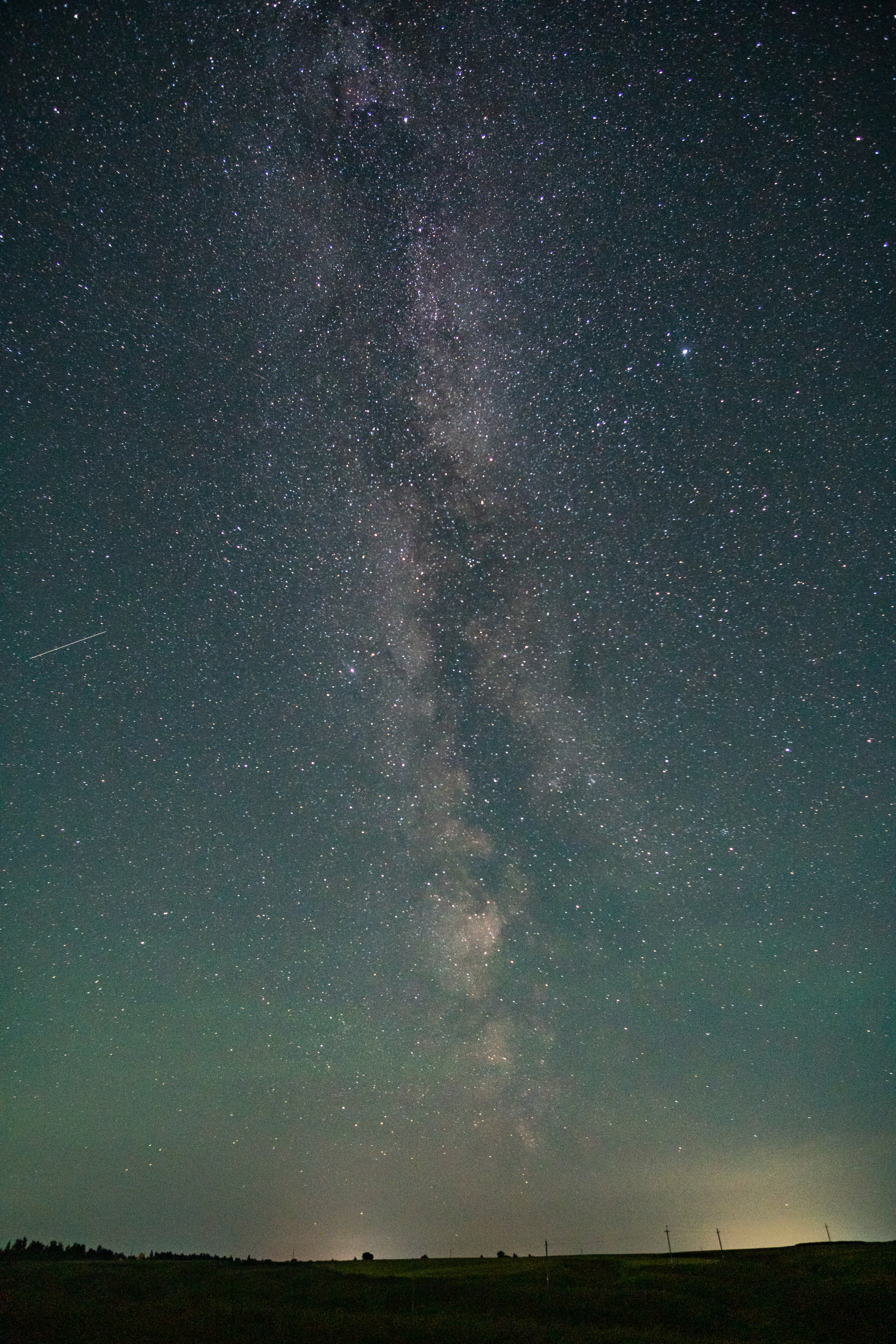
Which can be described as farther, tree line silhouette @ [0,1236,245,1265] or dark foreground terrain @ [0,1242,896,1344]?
tree line silhouette @ [0,1236,245,1265]

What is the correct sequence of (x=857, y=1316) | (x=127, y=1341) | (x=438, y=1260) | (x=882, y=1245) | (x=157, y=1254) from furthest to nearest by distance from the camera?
(x=157, y=1254)
(x=438, y=1260)
(x=882, y=1245)
(x=857, y=1316)
(x=127, y=1341)

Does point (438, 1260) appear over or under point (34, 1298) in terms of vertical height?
under

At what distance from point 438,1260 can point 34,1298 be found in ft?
169

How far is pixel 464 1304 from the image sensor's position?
30406 millimetres

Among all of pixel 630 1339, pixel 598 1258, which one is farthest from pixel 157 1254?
pixel 630 1339

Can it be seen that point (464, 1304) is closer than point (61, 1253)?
Yes

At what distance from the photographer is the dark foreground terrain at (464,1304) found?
23375mm

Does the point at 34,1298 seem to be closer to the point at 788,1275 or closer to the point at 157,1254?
the point at 788,1275

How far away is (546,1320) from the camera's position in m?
26.7

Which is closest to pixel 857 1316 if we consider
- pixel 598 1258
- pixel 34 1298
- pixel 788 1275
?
pixel 788 1275

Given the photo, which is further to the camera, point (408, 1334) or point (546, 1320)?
point (546, 1320)

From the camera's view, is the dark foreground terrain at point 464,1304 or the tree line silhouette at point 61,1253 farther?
the tree line silhouette at point 61,1253

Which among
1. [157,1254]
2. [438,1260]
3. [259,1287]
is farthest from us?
[157,1254]

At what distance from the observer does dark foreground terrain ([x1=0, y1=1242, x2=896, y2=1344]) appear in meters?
23.4
